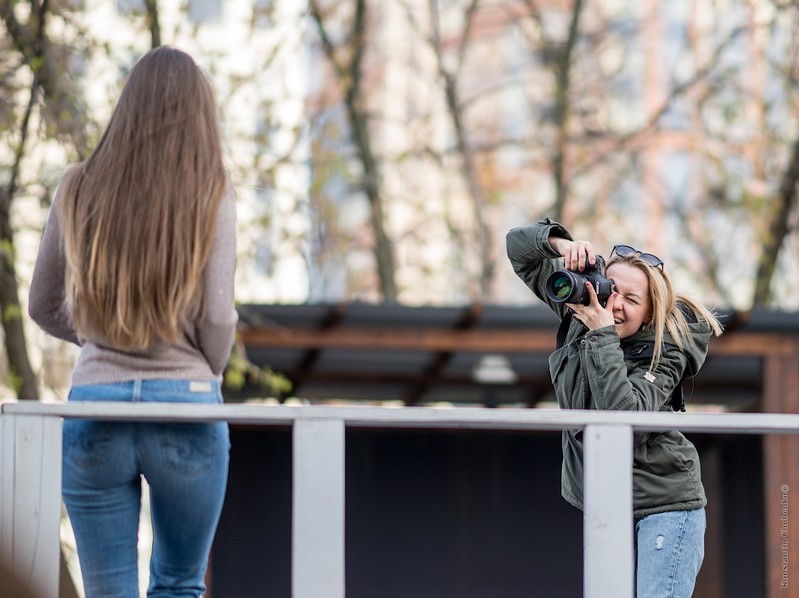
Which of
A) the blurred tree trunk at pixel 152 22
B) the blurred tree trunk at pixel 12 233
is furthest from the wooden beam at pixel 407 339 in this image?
the blurred tree trunk at pixel 152 22

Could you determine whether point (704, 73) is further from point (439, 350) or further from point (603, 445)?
point (603, 445)

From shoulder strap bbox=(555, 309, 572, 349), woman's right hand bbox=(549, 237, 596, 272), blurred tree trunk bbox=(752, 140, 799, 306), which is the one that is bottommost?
shoulder strap bbox=(555, 309, 572, 349)

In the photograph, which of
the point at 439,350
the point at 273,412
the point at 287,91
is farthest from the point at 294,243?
the point at 273,412

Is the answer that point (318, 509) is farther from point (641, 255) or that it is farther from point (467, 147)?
point (467, 147)

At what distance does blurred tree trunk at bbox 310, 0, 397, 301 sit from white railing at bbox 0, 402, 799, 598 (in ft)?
32.8

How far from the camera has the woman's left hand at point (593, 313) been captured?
3201 mm

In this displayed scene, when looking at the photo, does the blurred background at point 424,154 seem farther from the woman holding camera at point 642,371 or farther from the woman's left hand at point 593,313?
the woman's left hand at point 593,313

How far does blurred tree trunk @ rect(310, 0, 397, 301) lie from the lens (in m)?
13.1

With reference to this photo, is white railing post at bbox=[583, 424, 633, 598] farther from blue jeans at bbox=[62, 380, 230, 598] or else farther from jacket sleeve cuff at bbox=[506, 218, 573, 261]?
blue jeans at bbox=[62, 380, 230, 598]

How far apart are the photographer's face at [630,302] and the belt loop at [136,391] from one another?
47.3 inches

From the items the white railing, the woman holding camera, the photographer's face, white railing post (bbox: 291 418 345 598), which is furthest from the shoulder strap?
white railing post (bbox: 291 418 345 598)

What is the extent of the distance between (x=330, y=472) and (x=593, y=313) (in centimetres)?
74

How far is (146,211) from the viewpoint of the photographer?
9.43 feet

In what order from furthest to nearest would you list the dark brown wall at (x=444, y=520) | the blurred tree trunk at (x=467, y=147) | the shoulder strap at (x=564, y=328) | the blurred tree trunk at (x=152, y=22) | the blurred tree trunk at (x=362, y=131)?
the blurred tree trunk at (x=467, y=147)
the blurred tree trunk at (x=362, y=131)
the dark brown wall at (x=444, y=520)
the blurred tree trunk at (x=152, y=22)
the shoulder strap at (x=564, y=328)
